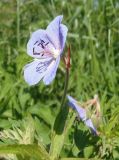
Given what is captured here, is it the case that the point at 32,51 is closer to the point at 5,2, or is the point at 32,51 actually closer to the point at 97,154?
the point at 97,154

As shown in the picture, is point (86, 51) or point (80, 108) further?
point (86, 51)

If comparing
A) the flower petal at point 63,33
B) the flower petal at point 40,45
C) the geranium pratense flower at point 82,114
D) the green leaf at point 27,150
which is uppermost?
the flower petal at point 63,33

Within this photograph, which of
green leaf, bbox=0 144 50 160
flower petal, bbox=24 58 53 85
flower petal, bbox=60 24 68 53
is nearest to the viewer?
green leaf, bbox=0 144 50 160

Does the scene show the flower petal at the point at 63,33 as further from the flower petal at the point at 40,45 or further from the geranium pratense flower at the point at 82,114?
the geranium pratense flower at the point at 82,114

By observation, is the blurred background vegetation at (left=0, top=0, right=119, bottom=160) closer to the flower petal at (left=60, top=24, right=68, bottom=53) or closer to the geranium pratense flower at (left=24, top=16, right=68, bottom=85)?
the geranium pratense flower at (left=24, top=16, right=68, bottom=85)

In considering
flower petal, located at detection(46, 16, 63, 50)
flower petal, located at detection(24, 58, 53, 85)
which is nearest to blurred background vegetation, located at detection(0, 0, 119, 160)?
flower petal, located at detection(24, 58, 53, 85)

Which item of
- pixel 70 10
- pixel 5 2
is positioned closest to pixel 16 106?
pixel 70 10

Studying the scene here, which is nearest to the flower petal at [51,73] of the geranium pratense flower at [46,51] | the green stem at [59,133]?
the geranium pratense flower at [46,51]

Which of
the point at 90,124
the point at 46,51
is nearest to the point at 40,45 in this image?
the point at 46,51
